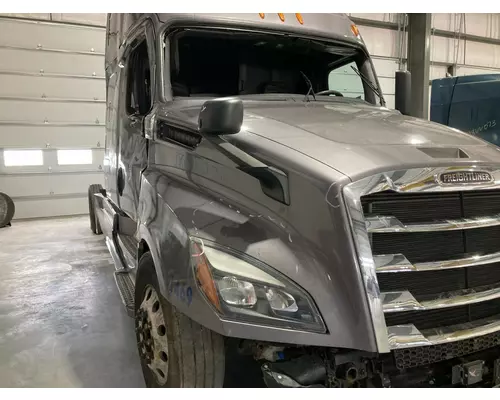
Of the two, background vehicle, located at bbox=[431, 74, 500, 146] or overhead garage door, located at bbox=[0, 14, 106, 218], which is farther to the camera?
overhead garage door, located at bbox=[0, 14, 106, 218]

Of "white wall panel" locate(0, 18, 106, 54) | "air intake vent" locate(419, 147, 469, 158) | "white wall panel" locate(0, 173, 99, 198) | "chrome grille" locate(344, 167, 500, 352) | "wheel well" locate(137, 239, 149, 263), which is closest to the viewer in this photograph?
"chrome grille" locate(344, 167, 500, 352)

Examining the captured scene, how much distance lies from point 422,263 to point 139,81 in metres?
2.66

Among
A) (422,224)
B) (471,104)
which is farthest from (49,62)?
(422,224)

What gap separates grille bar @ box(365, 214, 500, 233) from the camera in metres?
1.90

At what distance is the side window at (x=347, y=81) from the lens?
3875 mm

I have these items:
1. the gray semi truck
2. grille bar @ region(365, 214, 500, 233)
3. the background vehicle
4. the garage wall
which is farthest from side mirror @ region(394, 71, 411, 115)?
the garage wall

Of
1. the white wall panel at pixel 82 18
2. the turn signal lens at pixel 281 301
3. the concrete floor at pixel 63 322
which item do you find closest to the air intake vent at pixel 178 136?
the turn signal lens at pixel 281 301

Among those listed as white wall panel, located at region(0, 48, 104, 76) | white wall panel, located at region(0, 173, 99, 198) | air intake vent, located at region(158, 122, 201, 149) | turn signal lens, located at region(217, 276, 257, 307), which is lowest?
white wall panel, located at region(0, 173, 99, 198)

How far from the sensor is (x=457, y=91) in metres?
7.34

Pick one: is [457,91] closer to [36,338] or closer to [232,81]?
[232,81]

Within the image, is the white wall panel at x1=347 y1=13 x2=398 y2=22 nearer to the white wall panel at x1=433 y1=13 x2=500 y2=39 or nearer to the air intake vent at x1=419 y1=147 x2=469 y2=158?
the white wall panel at x1=433 y1=13 x2=500 y2=39

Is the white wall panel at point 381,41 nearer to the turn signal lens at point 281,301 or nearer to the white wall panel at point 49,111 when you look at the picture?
the white wall panel at point 49,111

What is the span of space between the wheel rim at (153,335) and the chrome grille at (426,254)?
1.15 metres

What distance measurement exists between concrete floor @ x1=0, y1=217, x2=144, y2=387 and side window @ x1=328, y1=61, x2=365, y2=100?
2.76 metres
